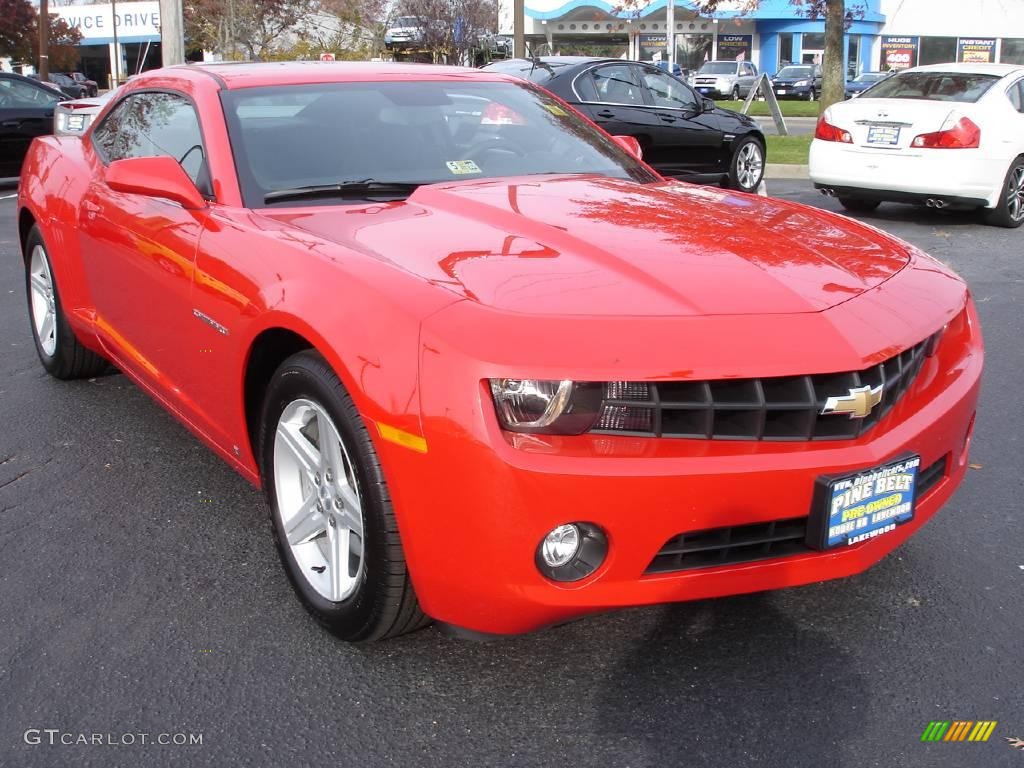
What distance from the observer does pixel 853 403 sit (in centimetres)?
237

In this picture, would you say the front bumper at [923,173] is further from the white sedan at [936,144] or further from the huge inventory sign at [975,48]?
the huge inventory sign at [975,48]

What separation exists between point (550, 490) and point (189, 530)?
177 centimetres

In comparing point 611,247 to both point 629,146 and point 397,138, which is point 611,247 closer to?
point 397,138

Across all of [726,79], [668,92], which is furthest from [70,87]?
[668,92]

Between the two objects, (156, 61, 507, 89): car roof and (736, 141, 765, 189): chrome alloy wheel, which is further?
(736, 141, 765, 189): chrome alloy wheel

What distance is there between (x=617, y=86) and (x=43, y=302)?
25.4 ft

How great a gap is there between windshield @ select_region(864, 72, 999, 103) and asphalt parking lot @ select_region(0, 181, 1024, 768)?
23.7 feet

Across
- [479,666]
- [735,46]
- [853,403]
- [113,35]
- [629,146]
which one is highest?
[113,35]

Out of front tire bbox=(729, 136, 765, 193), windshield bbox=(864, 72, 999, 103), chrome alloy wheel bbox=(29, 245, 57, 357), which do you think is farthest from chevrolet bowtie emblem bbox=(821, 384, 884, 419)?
front tire bbox=(729, 136, 765, 193)

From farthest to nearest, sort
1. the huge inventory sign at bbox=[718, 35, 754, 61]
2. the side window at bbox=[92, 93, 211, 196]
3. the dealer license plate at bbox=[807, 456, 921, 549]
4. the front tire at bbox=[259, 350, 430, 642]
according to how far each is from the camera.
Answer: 1. the huge inventory sign at bbox=[718, 35, 754, 61]
2. the side window at bbox=[92, 93, 211, 196]
3. the front tire at bbox=[259, 350, 430, 642]
4. the dealer license plate at bbox=[807, 456, 921, 549]

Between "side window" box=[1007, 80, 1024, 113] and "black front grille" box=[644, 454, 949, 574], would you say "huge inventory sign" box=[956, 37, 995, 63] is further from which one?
"black front grille" box=[644, 454, 949, 574]

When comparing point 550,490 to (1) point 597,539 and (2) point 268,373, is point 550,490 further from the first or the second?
(2) point 268,373

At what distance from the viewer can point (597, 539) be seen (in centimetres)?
231

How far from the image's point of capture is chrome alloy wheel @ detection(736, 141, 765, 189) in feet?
40.0
